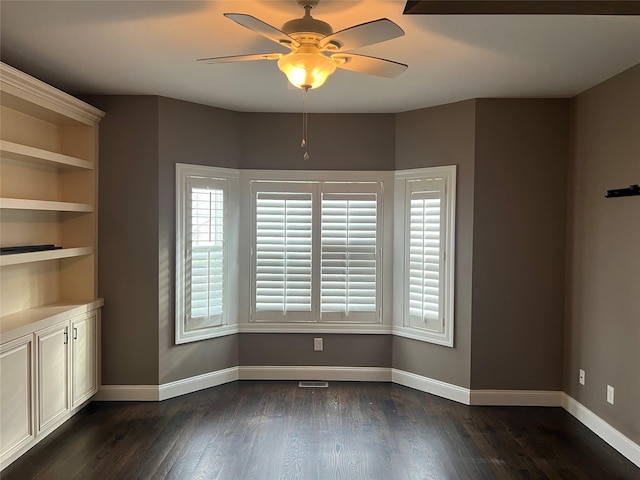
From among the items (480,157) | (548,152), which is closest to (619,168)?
(548,152)

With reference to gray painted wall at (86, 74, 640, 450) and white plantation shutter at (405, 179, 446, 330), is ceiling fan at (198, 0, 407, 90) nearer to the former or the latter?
gray painted wall at (86, 74, 640, 450)

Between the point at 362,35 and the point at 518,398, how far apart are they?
339cm

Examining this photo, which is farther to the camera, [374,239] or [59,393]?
[374,239]

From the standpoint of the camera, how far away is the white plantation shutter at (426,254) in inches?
171

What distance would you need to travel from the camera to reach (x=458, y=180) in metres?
4.23

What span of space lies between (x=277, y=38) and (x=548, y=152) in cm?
282

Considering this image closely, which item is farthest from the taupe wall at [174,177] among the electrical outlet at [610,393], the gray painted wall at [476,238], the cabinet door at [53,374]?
the electrical outlet at [610,393]

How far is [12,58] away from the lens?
322 cm

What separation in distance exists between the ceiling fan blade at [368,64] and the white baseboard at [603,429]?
9.46ft

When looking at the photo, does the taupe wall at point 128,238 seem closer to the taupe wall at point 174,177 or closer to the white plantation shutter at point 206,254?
the taupe wall at point 174,177

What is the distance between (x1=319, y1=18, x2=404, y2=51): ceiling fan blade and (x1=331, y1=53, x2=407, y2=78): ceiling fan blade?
0.10 metres

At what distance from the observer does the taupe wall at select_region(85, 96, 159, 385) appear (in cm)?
409

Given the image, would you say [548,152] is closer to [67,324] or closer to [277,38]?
[277,38]

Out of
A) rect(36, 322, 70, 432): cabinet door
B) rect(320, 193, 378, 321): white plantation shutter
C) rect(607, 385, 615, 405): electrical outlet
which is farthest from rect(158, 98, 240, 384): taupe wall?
rect(607, 385, 615, 405): electrical outlet
